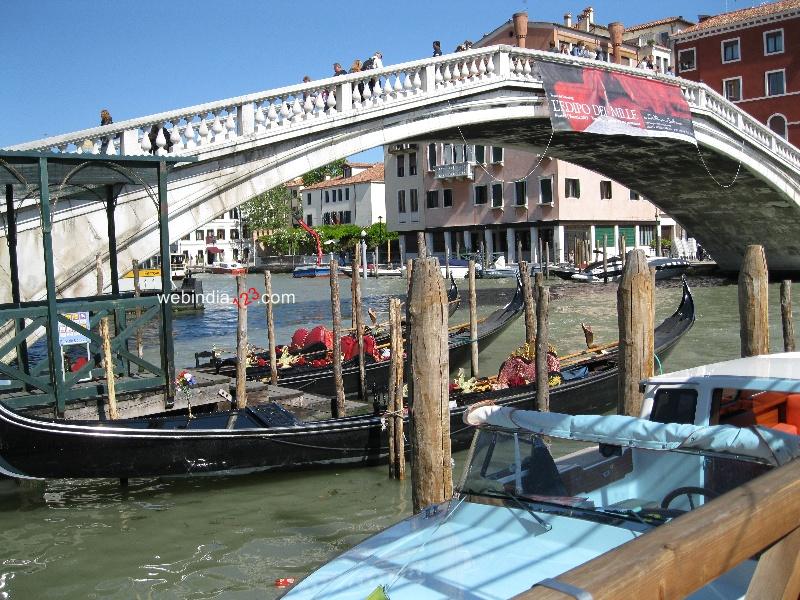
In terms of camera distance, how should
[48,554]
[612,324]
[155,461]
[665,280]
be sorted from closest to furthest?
[48,554]
[155,461]
[612,324]
[665,280]

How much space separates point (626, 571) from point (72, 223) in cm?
695

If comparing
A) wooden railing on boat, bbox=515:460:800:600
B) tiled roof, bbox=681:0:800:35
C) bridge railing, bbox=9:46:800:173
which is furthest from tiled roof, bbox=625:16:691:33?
wooden railing on boat, bbox=515:460:800:600

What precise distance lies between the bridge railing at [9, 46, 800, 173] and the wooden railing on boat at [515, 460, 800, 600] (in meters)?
6.20

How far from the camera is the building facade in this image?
116 ft

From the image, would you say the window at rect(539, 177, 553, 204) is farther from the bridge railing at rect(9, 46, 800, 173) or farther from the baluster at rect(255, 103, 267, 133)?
the baluster at rect(255, 103, 267, 133)

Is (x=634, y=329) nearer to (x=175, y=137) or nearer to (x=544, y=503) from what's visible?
(x=544, y=503)

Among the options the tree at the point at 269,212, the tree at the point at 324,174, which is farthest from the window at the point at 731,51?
the tree at the point at 324,174

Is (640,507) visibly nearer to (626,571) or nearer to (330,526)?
(626,571)

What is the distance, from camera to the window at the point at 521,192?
23922mm

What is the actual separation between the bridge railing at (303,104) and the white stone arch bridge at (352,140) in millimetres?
15

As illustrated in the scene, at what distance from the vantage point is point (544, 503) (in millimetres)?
2334

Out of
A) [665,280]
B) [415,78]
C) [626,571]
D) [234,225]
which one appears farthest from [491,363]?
[234,225]

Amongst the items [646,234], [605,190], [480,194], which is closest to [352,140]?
[480,194]

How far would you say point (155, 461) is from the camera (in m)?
4.73
